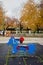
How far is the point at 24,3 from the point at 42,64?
47.8 meters

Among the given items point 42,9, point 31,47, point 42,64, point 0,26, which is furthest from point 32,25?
point 42,64

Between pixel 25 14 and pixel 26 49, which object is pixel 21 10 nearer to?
pixel 25 14

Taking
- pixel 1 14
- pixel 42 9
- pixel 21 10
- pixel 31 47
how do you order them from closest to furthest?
pixel 31 47 < pixel 42 9 < pixel 21 10 < pixel 1 14

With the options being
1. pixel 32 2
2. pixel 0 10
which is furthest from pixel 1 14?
pixel 32 2

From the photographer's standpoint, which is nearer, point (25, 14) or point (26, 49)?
point (26, 49)

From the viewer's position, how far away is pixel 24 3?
190 feet

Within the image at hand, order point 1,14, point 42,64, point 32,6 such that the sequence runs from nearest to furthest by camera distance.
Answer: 1. point 42,64
2. point 32,6
3. point 1,14

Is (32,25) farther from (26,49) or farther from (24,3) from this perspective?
(26,49)

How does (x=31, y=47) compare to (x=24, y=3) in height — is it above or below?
below

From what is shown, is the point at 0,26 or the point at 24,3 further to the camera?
the point at 0,26

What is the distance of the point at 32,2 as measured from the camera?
55312 mm

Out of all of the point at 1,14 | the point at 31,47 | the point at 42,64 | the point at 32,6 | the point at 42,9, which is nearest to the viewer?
the point at 42,64

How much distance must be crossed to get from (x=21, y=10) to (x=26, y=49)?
44108 millimetres

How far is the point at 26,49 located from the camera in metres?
15.3
